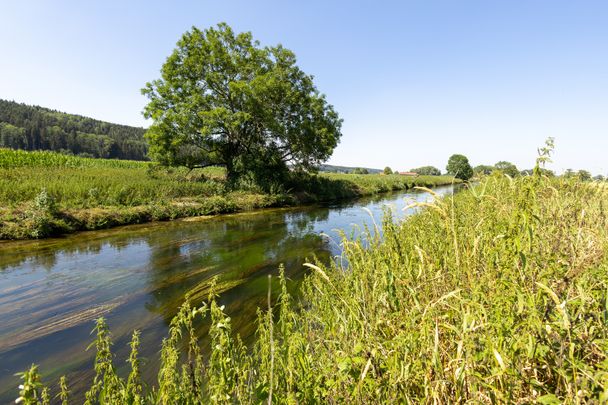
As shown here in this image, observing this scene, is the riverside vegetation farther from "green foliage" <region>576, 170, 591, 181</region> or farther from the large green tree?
the large green tree

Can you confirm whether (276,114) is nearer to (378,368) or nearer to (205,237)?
(205,237)

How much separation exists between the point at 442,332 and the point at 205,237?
403 inches

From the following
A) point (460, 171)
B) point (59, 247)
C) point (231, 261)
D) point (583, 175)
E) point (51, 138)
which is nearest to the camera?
point (460, 171)

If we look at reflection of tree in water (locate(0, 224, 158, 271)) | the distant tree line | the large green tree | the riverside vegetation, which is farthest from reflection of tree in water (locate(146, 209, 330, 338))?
the distant tree line

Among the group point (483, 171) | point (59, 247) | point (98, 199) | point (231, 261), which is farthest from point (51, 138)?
point (483, 171)

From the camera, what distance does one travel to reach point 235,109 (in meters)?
23.0

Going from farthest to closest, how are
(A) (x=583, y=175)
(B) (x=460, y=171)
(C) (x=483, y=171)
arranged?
(C) (x=483, y=171) < (A) (x=583, y=175) < (B) (x=460, y=171)

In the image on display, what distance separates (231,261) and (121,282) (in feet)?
8.84

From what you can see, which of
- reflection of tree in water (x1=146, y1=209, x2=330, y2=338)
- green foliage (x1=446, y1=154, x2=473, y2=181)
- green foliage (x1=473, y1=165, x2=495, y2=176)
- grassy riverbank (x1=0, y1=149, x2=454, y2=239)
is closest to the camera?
green foliage (x1=446, y1=154, x2=473, y2=181)

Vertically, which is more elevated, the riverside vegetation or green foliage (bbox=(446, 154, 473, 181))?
green foliage (bbox=(446, 154, 473, 181))

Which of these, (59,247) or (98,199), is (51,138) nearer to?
(98,199)

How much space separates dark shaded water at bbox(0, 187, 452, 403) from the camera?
13.6ft

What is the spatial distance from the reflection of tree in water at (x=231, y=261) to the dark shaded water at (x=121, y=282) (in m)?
0.03

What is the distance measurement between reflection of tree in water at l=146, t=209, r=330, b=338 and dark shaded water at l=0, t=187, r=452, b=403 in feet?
0.09
